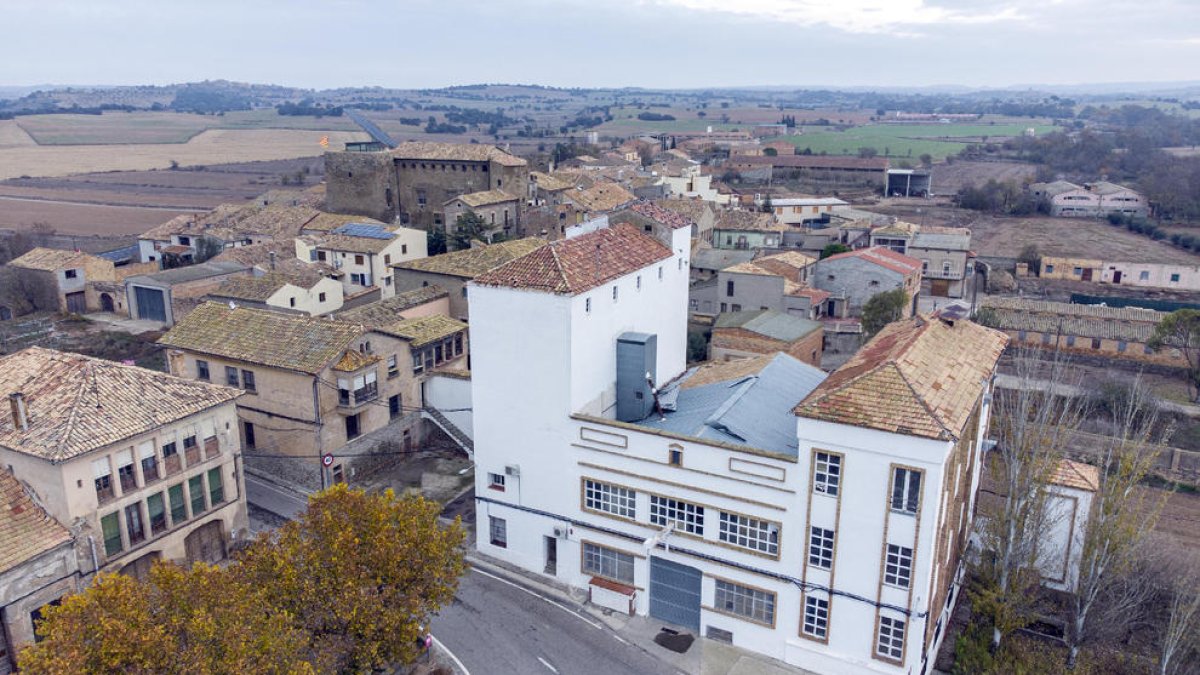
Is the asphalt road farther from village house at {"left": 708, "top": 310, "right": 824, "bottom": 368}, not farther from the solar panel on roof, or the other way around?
the solar panel on roof

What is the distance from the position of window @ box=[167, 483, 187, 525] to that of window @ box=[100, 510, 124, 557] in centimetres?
189

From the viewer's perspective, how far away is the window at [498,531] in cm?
2956

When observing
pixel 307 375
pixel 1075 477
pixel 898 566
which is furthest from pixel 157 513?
pixel 1075 477

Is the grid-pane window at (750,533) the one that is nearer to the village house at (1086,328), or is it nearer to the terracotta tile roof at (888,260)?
the village house at (1086,328)

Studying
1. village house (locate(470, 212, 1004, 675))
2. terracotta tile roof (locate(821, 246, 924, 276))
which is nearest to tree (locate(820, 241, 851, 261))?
terracotta tile roof (locate(821, 246, 924, 276))

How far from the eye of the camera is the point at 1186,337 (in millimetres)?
48594

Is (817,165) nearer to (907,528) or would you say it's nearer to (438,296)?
(438,296)

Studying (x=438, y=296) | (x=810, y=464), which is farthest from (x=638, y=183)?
(x=810, y=464)

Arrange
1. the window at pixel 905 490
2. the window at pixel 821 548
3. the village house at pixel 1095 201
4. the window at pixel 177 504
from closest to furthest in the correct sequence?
1. the window at pixel 905 490
2. the window at pixel 821 548
3. the window at pixel 177 504
4. the village house at pixel 1095 201

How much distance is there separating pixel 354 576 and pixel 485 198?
58863 mm

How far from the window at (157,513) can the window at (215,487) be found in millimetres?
1797

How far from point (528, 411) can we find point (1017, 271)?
67.4 metres

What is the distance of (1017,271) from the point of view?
259 ft

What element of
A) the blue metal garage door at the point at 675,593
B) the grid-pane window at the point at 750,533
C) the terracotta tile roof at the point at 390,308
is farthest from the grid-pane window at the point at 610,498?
the terracotta tile roof at the point at 390,308
